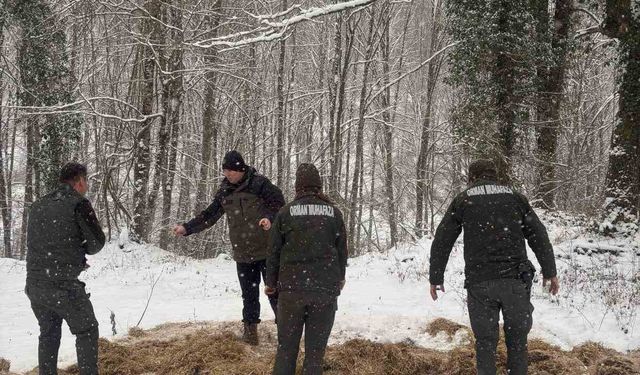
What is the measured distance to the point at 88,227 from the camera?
4777 millimetres

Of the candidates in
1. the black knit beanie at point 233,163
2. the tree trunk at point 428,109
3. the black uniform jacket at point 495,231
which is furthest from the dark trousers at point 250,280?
the tree trunk at point 428,109

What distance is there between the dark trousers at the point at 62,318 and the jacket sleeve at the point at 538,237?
365 centimetres

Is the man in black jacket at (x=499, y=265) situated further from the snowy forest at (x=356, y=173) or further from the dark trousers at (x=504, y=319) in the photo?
the snowy forest at (x=356, y=173)

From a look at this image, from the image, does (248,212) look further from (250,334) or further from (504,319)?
(504,319)

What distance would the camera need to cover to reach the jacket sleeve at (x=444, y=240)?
15.6 feet

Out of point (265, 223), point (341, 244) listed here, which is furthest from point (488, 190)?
point (265, 223)

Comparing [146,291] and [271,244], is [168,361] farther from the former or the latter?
[146,291]

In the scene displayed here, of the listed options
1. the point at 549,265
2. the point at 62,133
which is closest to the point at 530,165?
the point at 549,265

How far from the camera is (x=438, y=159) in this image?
36469 mm

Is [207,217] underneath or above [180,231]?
above

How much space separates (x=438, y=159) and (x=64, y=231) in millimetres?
33266

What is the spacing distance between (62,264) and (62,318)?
1.54 feet

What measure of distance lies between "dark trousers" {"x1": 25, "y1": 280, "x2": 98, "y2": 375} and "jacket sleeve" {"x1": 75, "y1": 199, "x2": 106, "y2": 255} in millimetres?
323

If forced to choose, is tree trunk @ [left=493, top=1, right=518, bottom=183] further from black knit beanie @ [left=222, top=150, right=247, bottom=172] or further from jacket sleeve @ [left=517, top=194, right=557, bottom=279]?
jacket sleeve @ [left=517, top=194, right=557, bottom=279]
